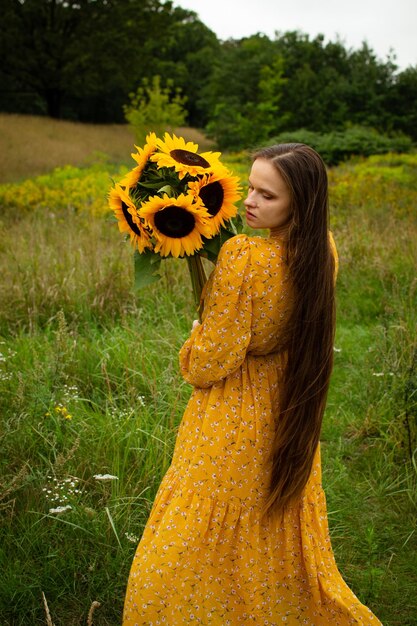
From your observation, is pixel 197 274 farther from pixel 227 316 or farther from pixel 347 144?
pixel 347 144

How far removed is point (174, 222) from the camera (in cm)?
161

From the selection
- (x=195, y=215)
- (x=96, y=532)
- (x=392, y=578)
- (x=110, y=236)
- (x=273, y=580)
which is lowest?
Result: (x=392, y=578)

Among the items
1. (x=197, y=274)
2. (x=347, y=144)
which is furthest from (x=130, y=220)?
(x=347, y=144)

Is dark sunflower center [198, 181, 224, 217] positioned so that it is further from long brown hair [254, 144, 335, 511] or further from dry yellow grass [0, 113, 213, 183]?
dry yellow grass [0, 113, 213, 183]

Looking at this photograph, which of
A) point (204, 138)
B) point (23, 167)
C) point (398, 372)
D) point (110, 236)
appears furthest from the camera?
point (204, 138)

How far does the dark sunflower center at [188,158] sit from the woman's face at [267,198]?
140 millimetres

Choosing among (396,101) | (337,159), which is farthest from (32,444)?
(396,101)

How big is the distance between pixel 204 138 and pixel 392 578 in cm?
2660

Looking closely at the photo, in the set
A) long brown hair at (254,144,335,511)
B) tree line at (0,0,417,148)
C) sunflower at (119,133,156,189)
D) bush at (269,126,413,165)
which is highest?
tree line at (0,0,417,148)

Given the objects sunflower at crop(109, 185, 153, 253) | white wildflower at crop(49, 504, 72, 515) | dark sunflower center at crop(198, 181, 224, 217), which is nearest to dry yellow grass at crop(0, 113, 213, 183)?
white wildflower at crop(49, 504, 72, 515)

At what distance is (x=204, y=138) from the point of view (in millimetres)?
27609

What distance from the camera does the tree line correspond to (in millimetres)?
24516

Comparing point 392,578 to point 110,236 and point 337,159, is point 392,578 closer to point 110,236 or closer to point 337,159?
point 110,236

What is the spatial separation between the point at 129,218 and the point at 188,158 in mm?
228
